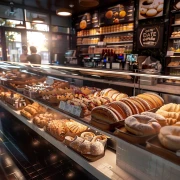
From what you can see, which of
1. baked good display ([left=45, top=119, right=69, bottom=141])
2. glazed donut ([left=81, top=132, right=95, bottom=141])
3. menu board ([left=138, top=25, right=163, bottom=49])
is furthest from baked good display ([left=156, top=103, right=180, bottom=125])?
menu board ([left=138, top=25, right=163, bottom=49])

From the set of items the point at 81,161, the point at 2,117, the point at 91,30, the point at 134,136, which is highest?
the point at 91,30

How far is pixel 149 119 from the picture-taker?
1.07 meters

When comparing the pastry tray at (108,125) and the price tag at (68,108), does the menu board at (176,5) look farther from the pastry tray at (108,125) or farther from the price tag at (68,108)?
the pastry tray at (108,125)

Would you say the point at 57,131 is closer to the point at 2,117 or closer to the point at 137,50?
the point at 2,117

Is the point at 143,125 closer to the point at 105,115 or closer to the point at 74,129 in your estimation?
the point at 105,115

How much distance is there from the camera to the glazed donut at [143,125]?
3.23 feet

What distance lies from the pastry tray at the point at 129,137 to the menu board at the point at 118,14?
5.43 metres

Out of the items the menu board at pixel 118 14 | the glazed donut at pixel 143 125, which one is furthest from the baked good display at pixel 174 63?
the glazed donut at pixel 143 125

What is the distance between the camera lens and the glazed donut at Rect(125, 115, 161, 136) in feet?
3.23

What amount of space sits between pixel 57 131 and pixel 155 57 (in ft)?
14.4

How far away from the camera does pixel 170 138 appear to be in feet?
2.80

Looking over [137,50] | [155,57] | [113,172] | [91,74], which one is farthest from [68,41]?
[113,172]

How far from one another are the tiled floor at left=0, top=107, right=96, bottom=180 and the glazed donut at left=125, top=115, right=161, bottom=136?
0.79m

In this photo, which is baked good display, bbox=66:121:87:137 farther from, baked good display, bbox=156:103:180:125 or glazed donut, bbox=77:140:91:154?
baked good display, bbox=156:103:180:125
